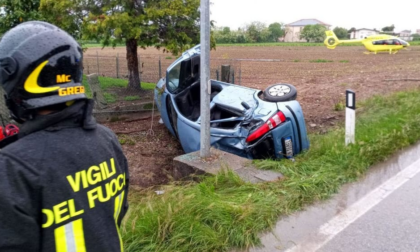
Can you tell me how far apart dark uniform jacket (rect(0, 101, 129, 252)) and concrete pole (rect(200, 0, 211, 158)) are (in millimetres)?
3597

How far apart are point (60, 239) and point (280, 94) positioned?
17.1ft

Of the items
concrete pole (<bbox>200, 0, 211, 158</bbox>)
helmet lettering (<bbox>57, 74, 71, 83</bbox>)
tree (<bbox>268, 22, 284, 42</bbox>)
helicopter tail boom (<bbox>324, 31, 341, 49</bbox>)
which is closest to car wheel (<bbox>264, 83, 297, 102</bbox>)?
concrete pole (<bbox>200, 0, 211, 158</bbox>)

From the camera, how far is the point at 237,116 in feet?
20.6

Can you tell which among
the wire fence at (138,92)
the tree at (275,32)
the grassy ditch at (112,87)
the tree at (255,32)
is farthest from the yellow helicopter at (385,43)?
the tree at (275,32)

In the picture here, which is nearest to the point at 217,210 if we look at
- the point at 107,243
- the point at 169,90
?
the point at 107,243

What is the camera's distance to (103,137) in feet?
5.34

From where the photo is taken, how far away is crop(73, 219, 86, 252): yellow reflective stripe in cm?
143

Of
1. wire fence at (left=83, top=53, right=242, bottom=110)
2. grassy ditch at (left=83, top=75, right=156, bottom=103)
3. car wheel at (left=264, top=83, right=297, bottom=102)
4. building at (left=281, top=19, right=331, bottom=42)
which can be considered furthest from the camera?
building at (left=281, top=19, right=331, bottom=42)

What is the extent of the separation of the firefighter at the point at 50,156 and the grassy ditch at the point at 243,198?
1.87 m

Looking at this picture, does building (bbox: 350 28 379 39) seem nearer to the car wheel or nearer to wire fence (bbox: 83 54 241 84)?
wire fence (bbox: 83 54 241 84)

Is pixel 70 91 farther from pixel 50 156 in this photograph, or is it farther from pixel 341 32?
pixel 341 32

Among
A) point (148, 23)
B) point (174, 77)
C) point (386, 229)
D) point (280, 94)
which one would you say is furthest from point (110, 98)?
point (386, 229)

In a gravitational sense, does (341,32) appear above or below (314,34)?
above

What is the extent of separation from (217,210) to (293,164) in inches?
73.3
